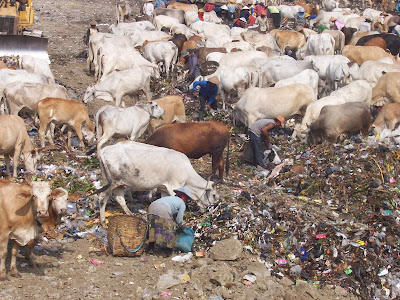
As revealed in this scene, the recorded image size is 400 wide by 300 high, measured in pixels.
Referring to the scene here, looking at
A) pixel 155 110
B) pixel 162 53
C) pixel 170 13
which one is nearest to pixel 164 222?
pixel 155 110

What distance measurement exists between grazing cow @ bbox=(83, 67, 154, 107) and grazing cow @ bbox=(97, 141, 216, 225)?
5.09 metres

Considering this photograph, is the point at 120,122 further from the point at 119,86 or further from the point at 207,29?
the point at 207,29

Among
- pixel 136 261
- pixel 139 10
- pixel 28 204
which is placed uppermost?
pixel 28 204

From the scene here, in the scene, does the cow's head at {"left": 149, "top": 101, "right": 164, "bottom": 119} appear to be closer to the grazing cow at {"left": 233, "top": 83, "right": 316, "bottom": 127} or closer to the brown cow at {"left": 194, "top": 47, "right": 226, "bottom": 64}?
the grazing cow at {"left": 233, "top": 83, "right": 316, "bottom": 127}

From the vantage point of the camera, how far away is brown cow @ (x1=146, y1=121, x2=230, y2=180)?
11031 millimetres

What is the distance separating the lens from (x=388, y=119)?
13758 millimetres

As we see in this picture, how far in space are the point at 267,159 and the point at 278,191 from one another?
5.69 ft

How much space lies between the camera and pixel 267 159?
1258 cm

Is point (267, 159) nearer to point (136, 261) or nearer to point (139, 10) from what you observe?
point (136, 261)

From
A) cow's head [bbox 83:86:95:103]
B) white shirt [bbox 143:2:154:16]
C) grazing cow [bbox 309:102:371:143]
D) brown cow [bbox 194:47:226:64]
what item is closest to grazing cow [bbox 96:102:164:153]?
cow's head [bbox 83:86:95:103]

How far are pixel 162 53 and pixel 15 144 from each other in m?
9.10

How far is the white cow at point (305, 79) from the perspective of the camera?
15.8 meters

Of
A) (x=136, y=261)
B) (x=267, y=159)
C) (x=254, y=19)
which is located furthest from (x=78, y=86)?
(x=254, y=19)

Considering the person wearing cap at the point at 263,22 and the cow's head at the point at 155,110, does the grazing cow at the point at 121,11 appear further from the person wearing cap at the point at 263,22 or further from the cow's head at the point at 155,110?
the cow's head at the point at 155,110
